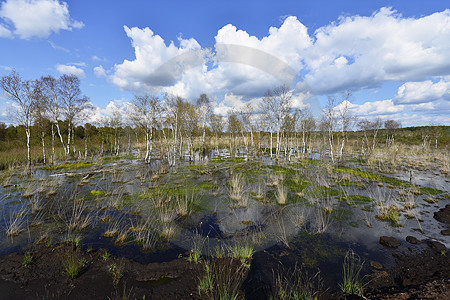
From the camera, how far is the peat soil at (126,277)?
4043 mm

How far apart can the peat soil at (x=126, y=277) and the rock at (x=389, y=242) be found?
29.0 inches

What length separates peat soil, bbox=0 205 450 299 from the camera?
13.3ft

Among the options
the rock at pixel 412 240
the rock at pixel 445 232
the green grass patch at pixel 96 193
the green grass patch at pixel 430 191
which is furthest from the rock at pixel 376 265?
the green grass patch at pixel 96 193

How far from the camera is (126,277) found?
466 centimetres

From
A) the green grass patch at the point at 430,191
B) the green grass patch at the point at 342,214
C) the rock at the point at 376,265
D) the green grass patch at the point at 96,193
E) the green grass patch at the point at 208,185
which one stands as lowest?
the green grass patch at the point at 342,214

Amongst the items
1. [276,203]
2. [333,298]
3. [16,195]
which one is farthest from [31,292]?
[16,195]

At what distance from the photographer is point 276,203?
10.8 meters

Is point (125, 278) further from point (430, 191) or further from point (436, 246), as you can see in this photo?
point (430, 191)

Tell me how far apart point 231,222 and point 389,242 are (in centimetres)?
613

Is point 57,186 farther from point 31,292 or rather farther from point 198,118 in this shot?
point 198,118

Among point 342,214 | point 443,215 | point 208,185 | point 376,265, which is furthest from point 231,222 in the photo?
point 443,215

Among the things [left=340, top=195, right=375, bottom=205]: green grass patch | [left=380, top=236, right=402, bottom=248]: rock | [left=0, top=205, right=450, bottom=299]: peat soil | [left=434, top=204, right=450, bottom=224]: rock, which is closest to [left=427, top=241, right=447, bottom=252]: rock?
[left=0, top=205, right=450, bottom=299]: peat soil

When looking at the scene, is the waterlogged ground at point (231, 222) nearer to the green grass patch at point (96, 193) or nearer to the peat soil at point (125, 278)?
the green grass patch at point (96, 193)

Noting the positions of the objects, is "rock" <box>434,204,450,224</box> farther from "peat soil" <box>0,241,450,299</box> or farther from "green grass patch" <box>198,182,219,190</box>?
"green grass patch" <box>198,182,219,190</box>
